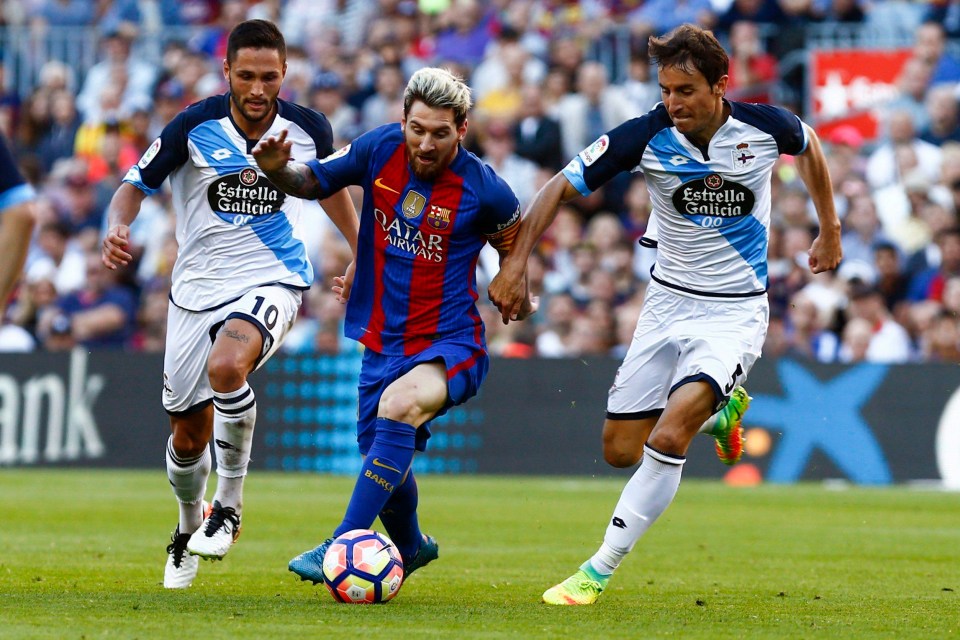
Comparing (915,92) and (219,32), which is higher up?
(915,92)

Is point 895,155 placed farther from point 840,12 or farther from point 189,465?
point 189,465

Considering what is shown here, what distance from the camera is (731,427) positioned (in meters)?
9.31

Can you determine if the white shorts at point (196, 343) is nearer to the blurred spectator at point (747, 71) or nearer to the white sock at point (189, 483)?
the white sock at point (189, 483)

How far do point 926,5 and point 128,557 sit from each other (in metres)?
14.2

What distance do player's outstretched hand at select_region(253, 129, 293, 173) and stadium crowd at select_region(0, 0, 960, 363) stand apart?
1040 centimetres

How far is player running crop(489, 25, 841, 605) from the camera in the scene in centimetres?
748

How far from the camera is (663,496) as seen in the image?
24.7 feet

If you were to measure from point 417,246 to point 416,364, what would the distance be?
565 millimetres

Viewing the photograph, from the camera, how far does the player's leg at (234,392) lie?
7.90 m

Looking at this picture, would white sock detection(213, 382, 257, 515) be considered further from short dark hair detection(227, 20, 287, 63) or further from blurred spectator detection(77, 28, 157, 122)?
blurred spectator detection(77, 28, 157, 122)

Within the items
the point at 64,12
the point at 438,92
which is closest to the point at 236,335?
the point at 438,92

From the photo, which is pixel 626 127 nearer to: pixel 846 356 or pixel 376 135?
pixel 376 135

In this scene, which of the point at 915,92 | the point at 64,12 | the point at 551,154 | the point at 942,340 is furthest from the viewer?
the point at 64,12

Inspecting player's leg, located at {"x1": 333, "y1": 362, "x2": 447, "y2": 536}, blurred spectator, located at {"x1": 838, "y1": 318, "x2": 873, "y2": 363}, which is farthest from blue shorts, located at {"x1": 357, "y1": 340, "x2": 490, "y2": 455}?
blurred spectator, located at {"x1": 838, "y1": 318, "x2": 873, "y2": 363}
